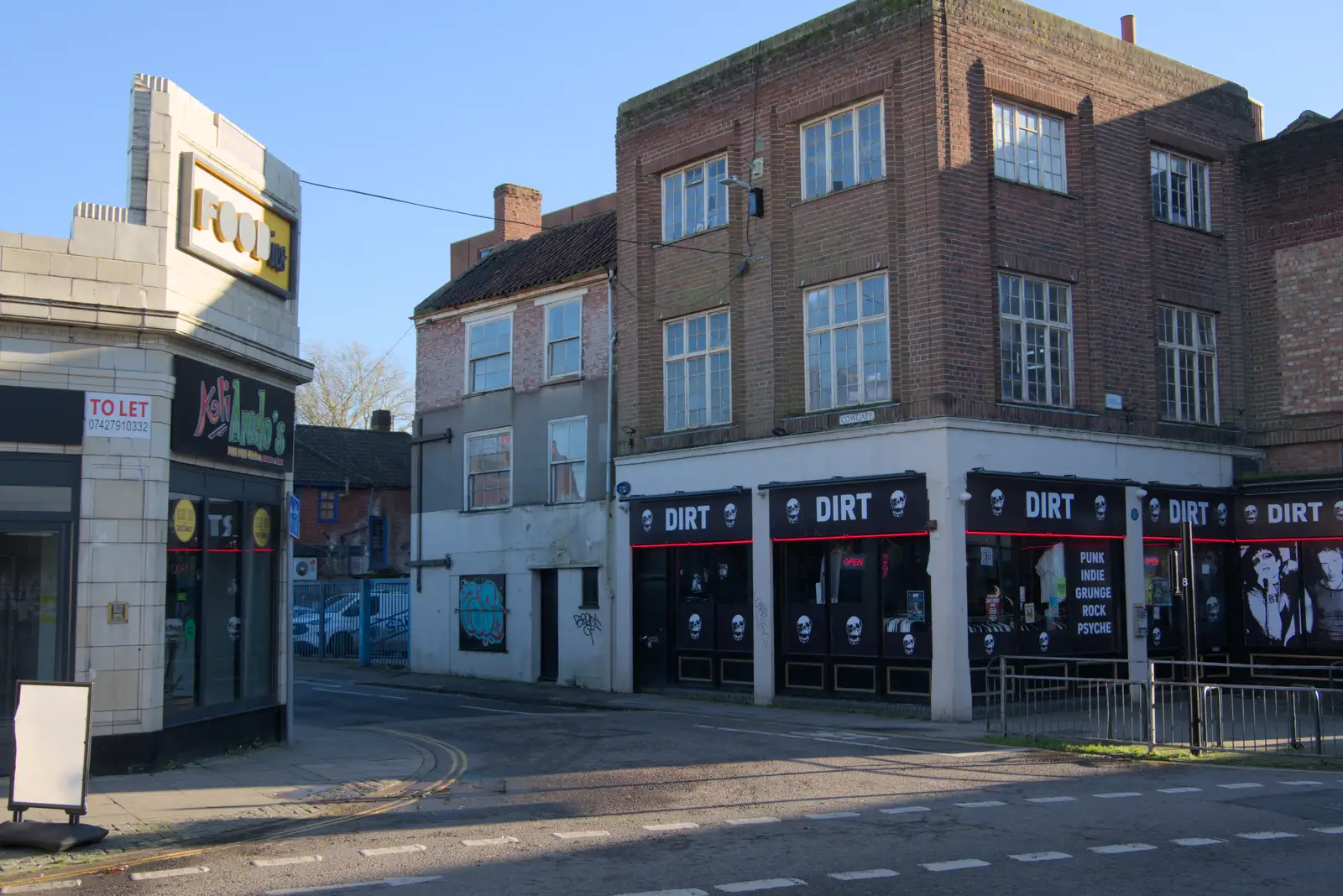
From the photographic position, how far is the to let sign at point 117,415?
13.0 metres

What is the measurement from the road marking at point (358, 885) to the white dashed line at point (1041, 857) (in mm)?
4159

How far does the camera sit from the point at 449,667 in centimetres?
2875

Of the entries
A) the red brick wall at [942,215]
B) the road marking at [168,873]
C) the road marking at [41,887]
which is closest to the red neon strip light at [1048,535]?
the red brick wall at [942,215]

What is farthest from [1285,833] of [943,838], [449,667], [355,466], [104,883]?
[355,466]

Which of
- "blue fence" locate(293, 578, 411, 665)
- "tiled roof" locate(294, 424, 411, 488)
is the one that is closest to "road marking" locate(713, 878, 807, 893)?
"blue fence" locate(293, 578, 411, 665)

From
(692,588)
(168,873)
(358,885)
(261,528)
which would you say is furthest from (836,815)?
(692,588)

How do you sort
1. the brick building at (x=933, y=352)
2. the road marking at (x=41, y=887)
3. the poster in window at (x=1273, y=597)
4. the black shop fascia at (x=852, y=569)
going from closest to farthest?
the road marking at (x=41, y=887), the black shop fascia at (x=852, y=569), the brick building at (x=933, y=352), the poster in window at (x=1273, y=597)

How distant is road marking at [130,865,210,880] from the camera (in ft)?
29.5

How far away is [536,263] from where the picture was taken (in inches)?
1134

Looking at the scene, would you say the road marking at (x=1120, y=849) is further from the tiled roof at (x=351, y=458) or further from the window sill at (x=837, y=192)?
the tiled roof at (x=351, y=458)

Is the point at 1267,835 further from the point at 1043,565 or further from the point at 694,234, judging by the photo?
the point at 694,234

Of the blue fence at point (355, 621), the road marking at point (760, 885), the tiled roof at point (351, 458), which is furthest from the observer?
the tiled roof at point (351, 458)

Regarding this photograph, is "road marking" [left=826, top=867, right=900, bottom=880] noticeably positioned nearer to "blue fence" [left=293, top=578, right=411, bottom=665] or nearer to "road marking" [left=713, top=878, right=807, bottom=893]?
"road marking" [left=713, top=878, right=807, bottom=893]

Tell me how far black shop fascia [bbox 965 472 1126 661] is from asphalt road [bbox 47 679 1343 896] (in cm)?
406
